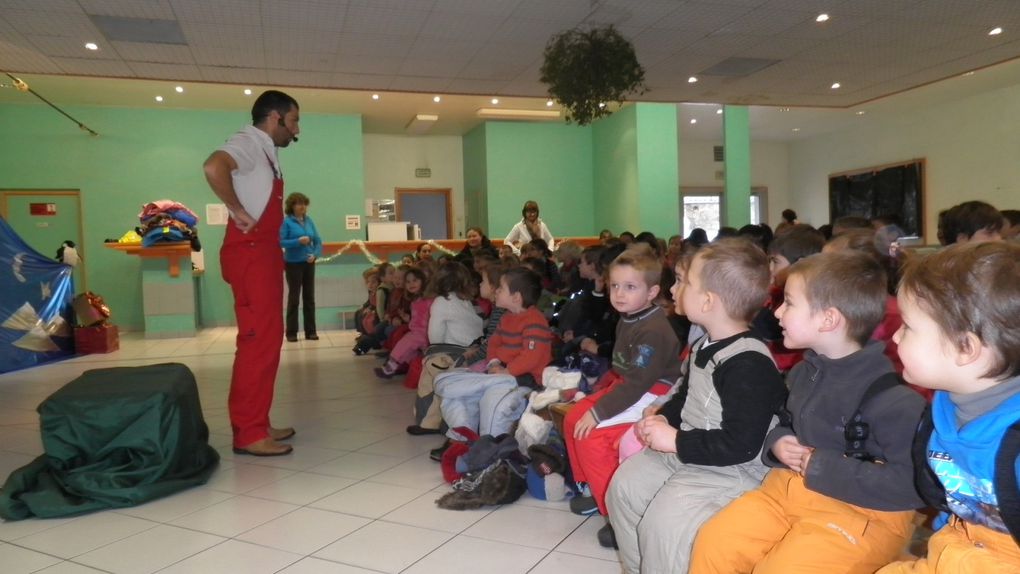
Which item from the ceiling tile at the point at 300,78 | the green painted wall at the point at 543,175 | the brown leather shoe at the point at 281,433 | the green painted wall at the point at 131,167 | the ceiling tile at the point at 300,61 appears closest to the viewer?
the brown leather shoe at the point at 281,433

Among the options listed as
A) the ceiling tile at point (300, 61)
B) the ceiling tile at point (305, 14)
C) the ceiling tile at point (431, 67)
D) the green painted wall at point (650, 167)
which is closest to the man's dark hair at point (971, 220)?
the ceiling tile at point (305, 14)

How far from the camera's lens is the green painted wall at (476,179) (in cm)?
1122

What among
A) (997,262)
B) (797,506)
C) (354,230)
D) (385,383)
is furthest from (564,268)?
(354,230)

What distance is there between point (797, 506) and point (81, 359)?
718cm

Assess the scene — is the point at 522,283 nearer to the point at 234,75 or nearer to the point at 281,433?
the point at 281,433

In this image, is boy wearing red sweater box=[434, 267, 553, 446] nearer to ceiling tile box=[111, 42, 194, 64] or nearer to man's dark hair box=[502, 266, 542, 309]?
man's dark hair box=[502, 266, 542, 309]

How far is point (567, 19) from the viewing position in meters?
5.18

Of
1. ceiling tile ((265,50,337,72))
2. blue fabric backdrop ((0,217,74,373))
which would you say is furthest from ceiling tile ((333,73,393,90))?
blue fabric backdrop ((0,217,74,373))

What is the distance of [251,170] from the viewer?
124 inches

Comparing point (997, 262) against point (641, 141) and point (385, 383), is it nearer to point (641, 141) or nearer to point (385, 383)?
point (385, 383)

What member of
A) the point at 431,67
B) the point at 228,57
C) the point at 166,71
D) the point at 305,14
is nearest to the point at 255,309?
the point at 305,14

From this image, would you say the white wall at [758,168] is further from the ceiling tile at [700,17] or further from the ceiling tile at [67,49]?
the ceiling tile at [67,49]

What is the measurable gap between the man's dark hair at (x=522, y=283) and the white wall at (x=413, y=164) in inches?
354

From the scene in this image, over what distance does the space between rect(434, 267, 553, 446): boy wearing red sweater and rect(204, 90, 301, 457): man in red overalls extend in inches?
34.1
